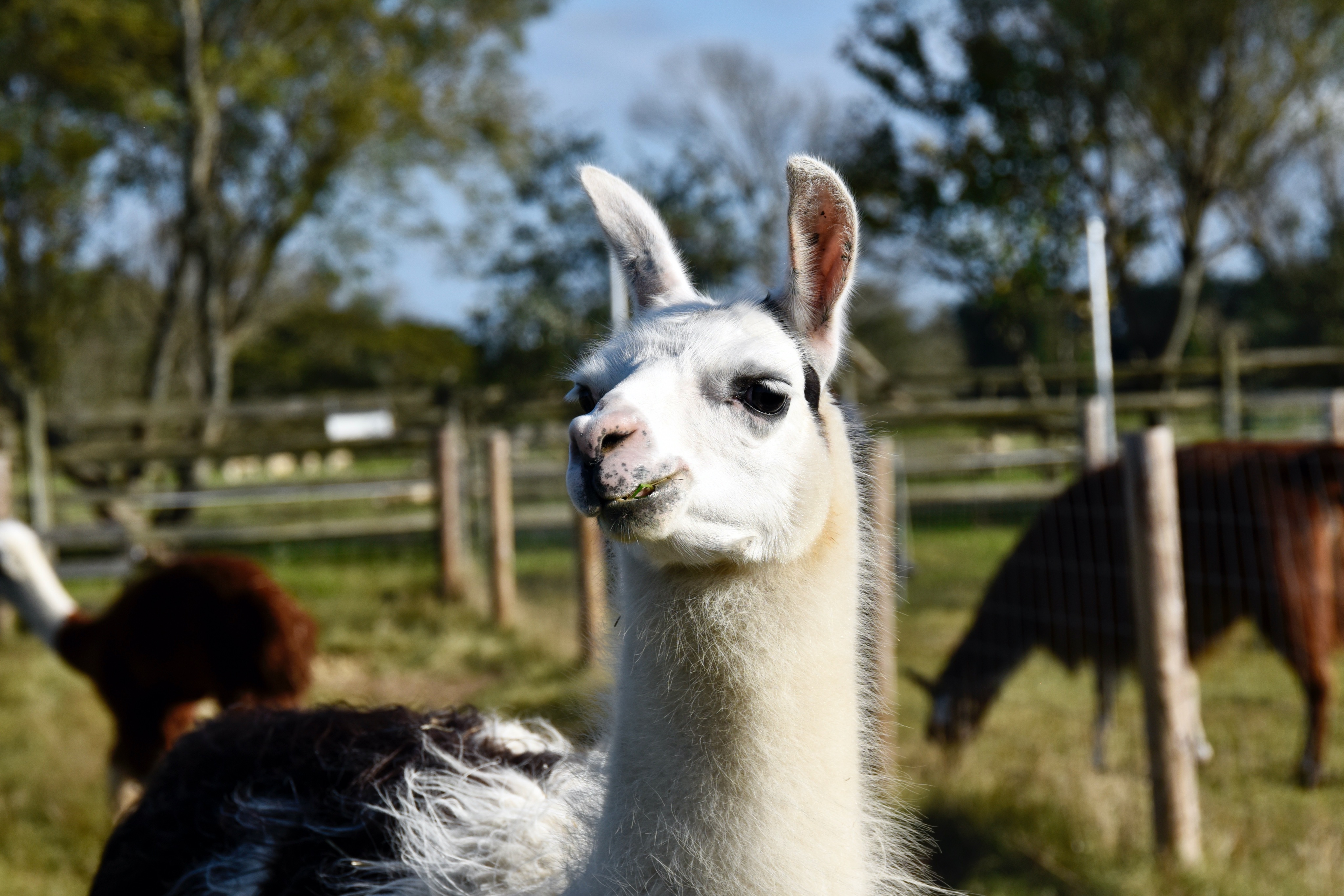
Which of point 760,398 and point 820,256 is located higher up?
point 820,256

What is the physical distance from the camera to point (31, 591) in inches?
185

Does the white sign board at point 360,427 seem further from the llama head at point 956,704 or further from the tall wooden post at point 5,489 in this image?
the llama head at point 956,704

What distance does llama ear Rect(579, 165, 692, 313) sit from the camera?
6.16 ft

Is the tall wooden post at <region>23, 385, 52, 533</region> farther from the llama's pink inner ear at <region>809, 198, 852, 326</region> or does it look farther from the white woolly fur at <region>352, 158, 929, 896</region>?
the llama's pink inner ear at <region>809, 198, 852, 326</region>

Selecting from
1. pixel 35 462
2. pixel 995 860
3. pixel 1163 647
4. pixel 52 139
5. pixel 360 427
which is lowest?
pixel 995 860

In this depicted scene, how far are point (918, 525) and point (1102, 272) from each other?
4.31 m

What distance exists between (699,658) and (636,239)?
79cm

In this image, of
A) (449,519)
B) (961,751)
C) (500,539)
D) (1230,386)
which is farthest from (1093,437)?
(1230,386)

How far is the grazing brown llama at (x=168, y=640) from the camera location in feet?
14.2

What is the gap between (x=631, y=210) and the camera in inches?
73.9

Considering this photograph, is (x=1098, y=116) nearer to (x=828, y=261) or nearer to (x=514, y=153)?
(x=514, y=153)

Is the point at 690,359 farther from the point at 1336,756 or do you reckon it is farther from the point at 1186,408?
the point at 1186,408

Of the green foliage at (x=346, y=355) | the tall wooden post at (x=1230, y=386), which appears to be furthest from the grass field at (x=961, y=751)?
the green foliage at (x=346, y=355)

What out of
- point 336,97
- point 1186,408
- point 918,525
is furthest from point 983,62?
point 336,97
